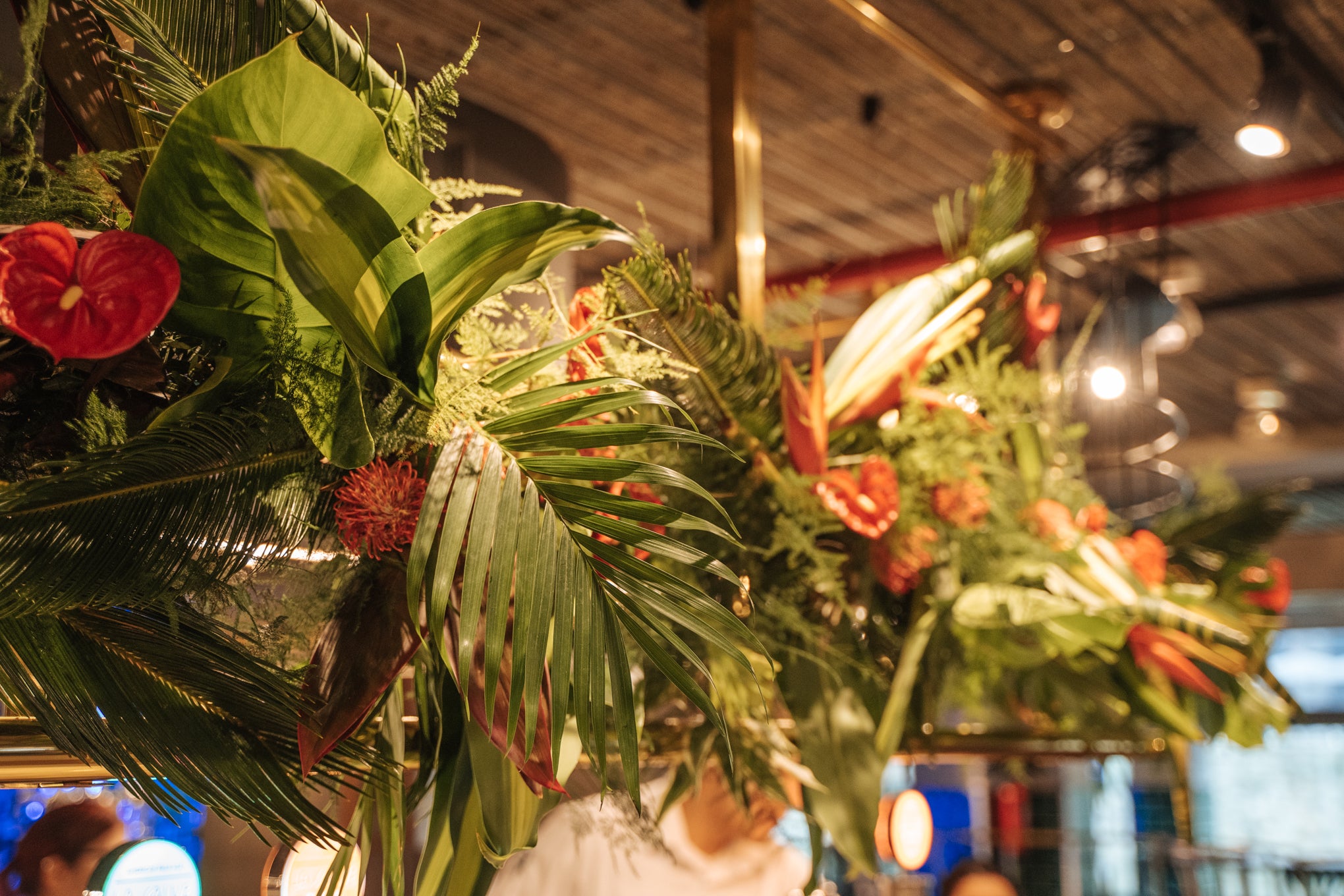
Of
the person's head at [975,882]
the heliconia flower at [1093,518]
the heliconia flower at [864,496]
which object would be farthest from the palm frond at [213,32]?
the person's head at [975,882]

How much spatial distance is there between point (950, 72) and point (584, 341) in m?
1.55

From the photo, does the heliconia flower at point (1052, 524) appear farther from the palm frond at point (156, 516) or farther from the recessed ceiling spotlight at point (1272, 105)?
the recessed ceiling spotlight at point (1272, 105)

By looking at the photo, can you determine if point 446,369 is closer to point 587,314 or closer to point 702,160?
point 587,314

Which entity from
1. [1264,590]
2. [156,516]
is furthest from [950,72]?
[156,516]

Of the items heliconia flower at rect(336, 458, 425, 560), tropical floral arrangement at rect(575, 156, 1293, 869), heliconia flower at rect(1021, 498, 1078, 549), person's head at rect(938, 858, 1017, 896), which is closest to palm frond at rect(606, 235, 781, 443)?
tropical floral arrangement at rect(575, 156, 1293, 869)

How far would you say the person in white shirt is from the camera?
1134mm

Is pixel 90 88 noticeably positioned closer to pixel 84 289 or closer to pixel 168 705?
pixel 84 289

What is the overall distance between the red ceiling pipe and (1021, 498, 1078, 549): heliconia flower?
5.56 feet

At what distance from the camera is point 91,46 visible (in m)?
0.75

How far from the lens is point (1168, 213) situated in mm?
3602

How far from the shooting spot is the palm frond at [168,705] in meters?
0.66

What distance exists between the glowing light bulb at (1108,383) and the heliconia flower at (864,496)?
2598mm

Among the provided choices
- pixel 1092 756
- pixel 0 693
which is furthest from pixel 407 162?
pixel 1092 756

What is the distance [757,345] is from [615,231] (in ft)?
1.84
